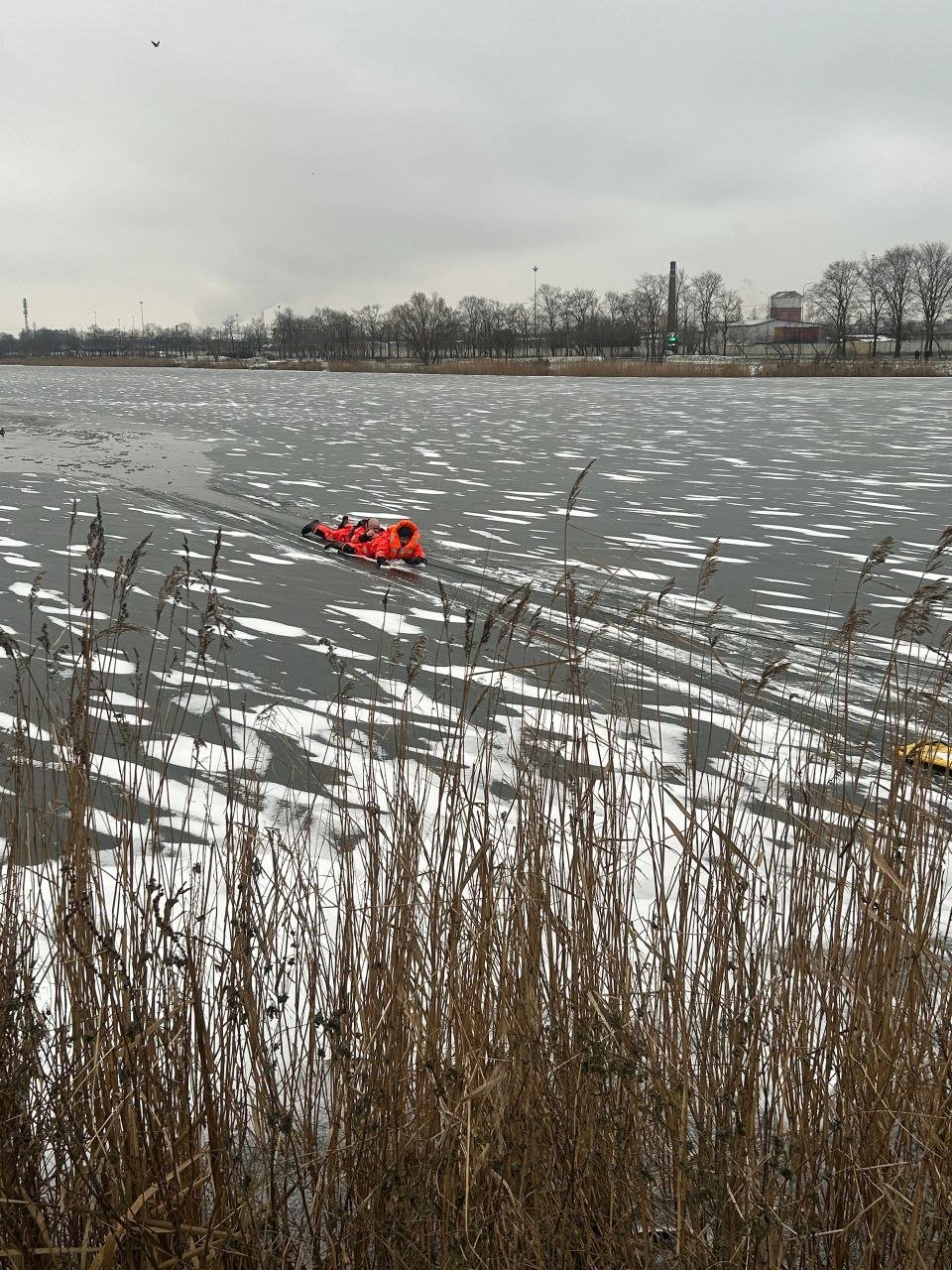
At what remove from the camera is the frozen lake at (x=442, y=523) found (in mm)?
7328

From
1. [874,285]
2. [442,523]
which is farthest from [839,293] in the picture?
[442,523]

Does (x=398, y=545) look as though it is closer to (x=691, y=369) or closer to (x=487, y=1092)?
(x=487, y=1092)

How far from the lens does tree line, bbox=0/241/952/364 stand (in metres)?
106

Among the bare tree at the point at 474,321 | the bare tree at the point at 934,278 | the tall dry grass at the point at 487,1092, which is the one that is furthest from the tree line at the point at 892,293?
the tall dry grass at the point at 487,1092

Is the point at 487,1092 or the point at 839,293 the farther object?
the point at 839,293

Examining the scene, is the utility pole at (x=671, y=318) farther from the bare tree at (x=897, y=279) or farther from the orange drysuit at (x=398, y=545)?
the orange drysuit at (x=398, y=545)

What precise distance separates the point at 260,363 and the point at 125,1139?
11645 centimetres

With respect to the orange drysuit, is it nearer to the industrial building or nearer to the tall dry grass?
the tall dry grass

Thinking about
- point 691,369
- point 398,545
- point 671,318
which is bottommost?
point 398,545

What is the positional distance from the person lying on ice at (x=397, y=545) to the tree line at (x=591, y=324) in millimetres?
81478

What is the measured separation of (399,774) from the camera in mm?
3396

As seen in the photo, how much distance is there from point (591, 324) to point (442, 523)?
10078 centimetres

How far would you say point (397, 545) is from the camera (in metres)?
11.5

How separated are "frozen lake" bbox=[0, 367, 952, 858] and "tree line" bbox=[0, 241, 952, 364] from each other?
222 ft
